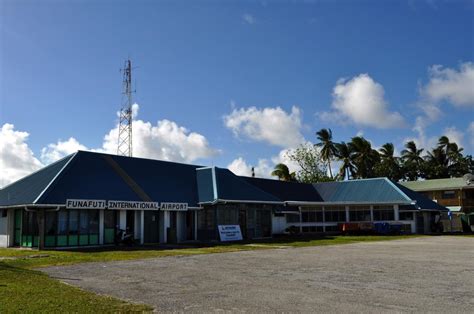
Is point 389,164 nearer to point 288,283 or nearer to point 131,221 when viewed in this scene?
point 131,221

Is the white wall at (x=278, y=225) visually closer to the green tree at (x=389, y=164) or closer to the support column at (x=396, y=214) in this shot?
the support column at (x=396, y=214)

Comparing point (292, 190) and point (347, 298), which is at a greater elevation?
point (292, 190)

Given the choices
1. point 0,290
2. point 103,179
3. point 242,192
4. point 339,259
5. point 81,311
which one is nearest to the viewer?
point 81,311

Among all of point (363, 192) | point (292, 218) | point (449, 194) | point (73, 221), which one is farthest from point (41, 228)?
point (449, 194)

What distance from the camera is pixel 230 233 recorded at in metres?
32.8

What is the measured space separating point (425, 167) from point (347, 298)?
67662 mm

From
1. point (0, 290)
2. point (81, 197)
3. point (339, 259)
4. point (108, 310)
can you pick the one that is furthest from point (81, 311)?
point (81, 197)

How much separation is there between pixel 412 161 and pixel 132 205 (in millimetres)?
56763

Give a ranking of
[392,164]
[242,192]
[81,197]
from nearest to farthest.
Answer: [81,197] < [242,192] < [392,164]

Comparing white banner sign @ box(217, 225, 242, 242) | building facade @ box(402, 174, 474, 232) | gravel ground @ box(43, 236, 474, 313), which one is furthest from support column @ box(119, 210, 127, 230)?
building facade @ box(402, 174, 474, 232)

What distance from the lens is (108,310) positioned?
8.54 meters

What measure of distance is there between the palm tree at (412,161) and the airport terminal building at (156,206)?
2897 cm

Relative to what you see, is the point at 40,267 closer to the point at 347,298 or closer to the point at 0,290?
the point at 0,290

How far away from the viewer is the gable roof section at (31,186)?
25.9 metres
